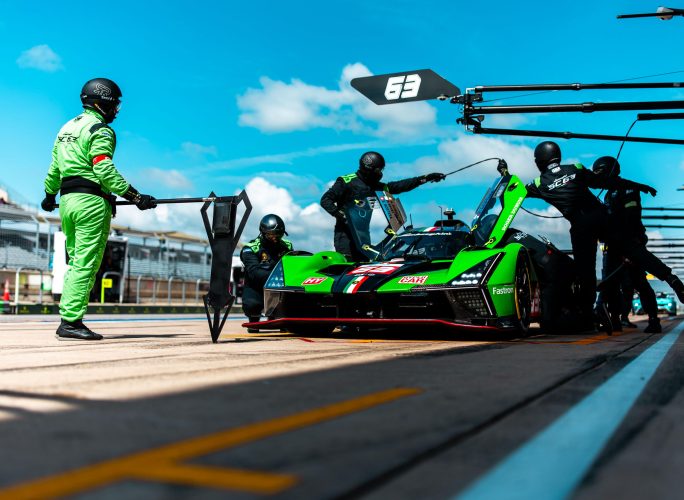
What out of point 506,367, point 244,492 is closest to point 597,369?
point 506,367

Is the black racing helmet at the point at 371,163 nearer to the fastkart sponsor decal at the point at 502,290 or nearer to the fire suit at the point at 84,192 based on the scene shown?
the fastkart sponsor decal at the point at 502,290

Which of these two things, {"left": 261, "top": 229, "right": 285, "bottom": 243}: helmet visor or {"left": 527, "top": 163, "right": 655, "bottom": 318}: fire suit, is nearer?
{"left": 527, "top": 163, "right": 655, "bottom": 318}: fire suit

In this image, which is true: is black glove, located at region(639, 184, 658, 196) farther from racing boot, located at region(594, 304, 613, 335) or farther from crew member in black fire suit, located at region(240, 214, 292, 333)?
crew member in black fire suit, located at region(240, 214, 292, 333)

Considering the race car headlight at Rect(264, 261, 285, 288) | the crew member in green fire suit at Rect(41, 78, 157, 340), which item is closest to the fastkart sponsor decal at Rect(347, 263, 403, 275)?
the race car headlight at Rect(264, 261, 285, 288)

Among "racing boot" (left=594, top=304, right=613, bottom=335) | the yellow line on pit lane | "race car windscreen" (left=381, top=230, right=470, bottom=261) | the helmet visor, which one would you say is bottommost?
the yellow line on pit lane

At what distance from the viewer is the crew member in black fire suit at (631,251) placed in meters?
7.88

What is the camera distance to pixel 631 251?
7.96 m

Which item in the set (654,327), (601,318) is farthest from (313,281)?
(654,327)

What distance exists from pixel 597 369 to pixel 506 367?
47 centimetres

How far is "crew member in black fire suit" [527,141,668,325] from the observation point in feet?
25.5

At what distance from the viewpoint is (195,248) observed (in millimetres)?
25766

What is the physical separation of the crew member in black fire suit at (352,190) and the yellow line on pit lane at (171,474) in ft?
22.4

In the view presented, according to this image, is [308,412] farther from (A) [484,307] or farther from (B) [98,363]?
(A) [484,307]

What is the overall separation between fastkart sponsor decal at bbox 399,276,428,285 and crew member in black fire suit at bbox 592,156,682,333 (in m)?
2.99
